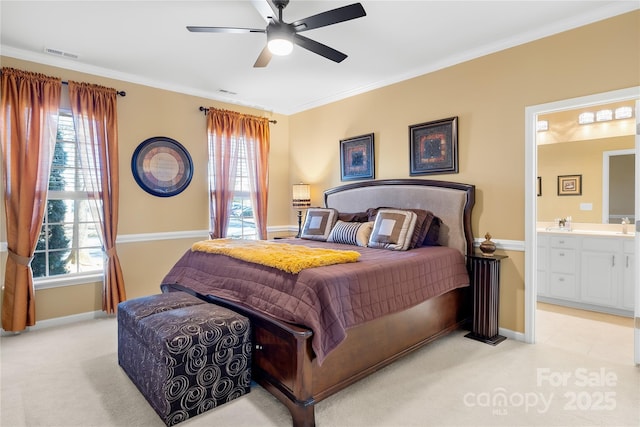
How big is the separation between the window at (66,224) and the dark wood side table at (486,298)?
4.03m

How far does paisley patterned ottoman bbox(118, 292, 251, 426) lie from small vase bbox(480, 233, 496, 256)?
2.27 metres

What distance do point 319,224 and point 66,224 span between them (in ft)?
9.23

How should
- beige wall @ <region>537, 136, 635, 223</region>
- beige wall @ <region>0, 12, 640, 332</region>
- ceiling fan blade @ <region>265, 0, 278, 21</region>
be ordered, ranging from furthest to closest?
beige wall @ <region>537, 136, 635, 223</region>
beige wall @ <region>0, 12, 640, 332</region>
ceiling fan blade @ <region>265, 0, 278, 21</region>

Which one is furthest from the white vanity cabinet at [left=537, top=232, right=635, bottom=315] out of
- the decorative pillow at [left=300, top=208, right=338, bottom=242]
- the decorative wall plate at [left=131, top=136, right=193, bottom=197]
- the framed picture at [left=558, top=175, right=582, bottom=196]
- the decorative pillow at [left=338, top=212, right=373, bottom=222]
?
the decorative wall plate at [left=131, top=136, right=193, bottom=197]

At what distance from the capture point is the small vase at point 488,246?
3230mm

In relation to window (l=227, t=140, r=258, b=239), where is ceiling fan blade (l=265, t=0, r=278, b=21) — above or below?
above

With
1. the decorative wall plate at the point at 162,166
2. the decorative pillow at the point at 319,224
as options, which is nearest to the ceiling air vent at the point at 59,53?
the decorative wall plate at the point at 162,166

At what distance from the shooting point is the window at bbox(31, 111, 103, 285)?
12.1ft

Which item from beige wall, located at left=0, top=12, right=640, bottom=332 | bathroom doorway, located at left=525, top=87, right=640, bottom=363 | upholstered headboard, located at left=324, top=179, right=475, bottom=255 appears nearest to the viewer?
beige wall, located at left=0, top=12, right=640, bottom=332

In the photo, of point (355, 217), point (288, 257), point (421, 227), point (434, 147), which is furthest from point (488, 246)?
point (288, 257)

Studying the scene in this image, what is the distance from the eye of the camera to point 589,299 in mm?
4020

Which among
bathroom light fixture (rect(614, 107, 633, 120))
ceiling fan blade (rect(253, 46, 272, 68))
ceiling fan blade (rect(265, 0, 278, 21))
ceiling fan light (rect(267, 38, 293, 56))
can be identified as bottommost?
bathroom light fixture (rect(614, 107, 633, 120))

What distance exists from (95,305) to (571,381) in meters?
4.55

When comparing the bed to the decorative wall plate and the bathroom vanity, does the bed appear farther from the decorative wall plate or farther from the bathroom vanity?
the bathroom vanity
